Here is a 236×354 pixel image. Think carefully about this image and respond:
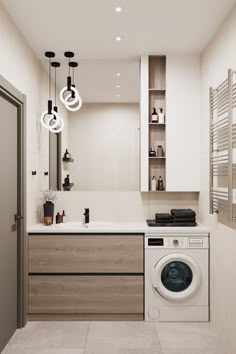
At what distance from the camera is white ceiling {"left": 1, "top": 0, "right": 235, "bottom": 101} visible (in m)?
2.53

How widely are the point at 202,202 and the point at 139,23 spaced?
1.86 meters

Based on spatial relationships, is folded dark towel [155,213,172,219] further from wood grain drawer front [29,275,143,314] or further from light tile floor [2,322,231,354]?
light tile floor [2,322,231,354]

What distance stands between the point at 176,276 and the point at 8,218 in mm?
1687

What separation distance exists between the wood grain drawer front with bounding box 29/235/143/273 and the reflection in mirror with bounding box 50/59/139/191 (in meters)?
0.77

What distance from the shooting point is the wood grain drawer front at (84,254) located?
3.14 metres

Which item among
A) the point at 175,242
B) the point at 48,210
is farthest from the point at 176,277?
the point at 48,210

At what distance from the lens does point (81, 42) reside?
3191 millimetres

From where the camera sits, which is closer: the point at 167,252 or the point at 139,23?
the point at 139,23

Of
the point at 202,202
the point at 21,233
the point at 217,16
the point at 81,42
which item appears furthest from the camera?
the point at 202,202

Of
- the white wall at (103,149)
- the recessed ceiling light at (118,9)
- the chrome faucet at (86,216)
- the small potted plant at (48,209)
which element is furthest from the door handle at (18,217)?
the recessed ceiling light at (118,9)

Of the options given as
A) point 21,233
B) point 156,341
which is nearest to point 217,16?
point 21,233

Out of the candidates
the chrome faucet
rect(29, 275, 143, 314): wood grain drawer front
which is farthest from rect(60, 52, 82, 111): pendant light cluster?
rect(29, 275, 143, 314): wood grain drawer front

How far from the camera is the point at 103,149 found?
3762 mm

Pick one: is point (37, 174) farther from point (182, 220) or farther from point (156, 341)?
point (156, 341)
